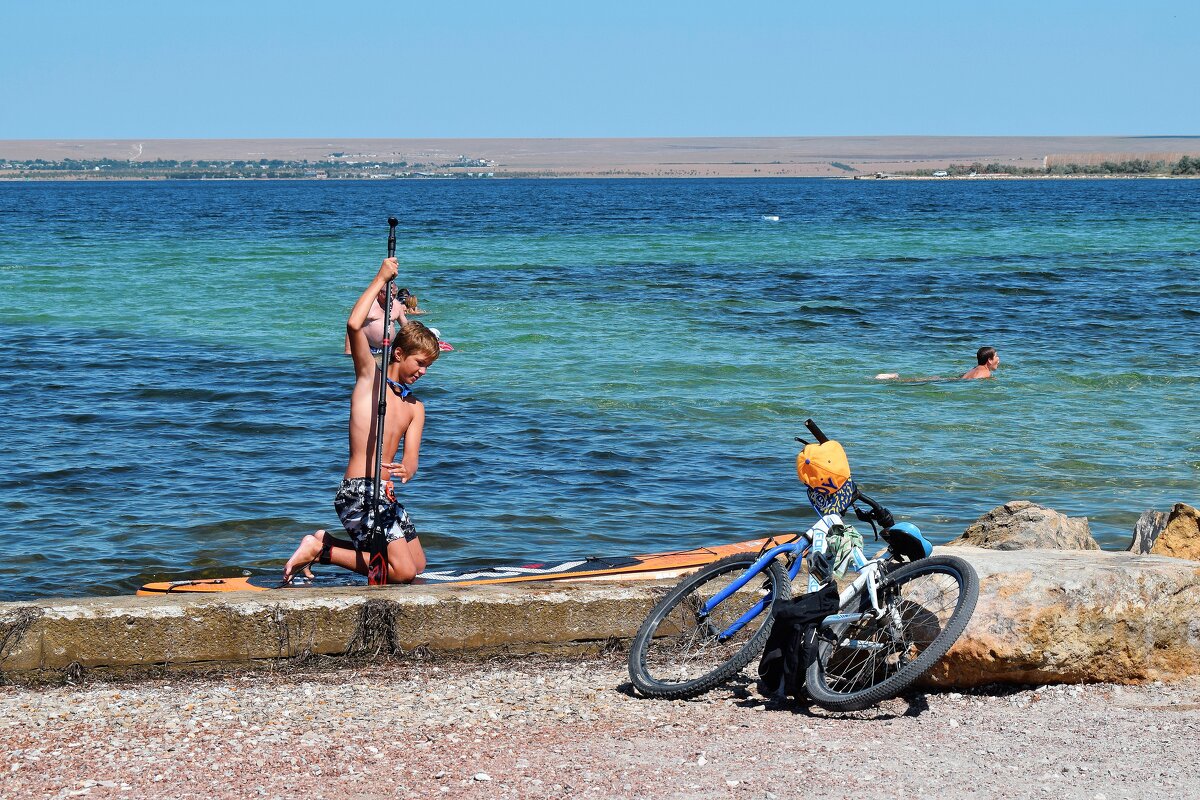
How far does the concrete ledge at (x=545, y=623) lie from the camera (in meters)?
5.77

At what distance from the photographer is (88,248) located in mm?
50656

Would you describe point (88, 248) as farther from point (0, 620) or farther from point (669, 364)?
point (0, 620)

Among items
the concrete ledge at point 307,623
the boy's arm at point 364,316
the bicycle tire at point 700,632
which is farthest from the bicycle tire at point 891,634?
the boy's arm at point 364,316

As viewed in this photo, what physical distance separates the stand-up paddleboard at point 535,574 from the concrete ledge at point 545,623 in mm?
860

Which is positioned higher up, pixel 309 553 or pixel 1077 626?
pixel 1077 626

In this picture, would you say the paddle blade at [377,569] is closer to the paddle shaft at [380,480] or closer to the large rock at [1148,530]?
the paddle shaft at [380,480]

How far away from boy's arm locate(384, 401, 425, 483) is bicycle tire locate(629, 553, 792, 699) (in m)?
1.38

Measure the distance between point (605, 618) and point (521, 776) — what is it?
1722 mm

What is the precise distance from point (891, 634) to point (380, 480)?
8.48ft

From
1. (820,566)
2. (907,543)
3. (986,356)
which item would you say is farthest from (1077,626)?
(986,356)

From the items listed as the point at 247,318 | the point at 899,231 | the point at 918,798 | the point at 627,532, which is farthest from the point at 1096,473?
the point at 899,231

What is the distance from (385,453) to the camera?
22.9 feet

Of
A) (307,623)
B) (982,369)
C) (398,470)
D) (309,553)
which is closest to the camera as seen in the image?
(307,623)

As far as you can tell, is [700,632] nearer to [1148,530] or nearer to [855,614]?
[855,614]
